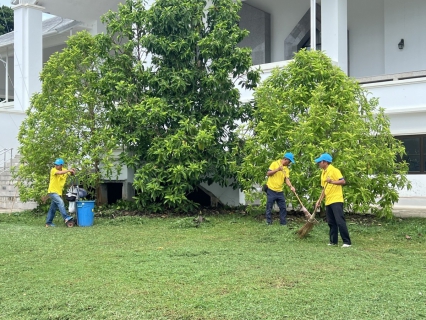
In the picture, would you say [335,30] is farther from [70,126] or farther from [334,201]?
[334,201]


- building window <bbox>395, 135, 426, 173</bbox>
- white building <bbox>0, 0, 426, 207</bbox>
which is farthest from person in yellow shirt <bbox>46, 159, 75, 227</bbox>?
building window <bbox>395, 135, 426, 173</bbox>

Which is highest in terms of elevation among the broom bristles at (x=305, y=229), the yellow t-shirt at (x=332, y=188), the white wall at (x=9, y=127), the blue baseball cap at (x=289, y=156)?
the white wall at (x=9, y=127)

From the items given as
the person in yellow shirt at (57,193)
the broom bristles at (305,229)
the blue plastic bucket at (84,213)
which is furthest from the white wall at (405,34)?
the person in yellow shirt at (57,193)

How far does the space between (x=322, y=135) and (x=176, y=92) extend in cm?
361

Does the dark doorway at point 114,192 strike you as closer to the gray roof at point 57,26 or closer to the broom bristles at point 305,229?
the broom bristles at point 305,229

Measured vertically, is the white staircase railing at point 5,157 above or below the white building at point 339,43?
below

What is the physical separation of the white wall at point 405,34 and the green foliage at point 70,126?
942cm

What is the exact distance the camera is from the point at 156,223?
10930 mm

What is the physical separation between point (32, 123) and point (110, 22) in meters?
3.17

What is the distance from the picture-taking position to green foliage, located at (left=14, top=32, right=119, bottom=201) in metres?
12.4

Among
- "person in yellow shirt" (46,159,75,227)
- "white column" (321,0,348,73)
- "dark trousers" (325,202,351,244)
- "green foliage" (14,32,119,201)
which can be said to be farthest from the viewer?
"white column" (321,0,348,73)

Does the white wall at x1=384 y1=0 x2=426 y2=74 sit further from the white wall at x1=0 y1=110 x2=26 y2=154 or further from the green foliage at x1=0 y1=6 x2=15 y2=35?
the green foliage at x1=0 y1=6 x2=15 y2=35

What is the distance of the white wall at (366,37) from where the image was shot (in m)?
17.3

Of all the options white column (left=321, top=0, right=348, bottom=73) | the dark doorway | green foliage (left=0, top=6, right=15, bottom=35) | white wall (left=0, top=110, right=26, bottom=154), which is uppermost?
green foliage (left=0, top=6, right=15, bottom=35)
